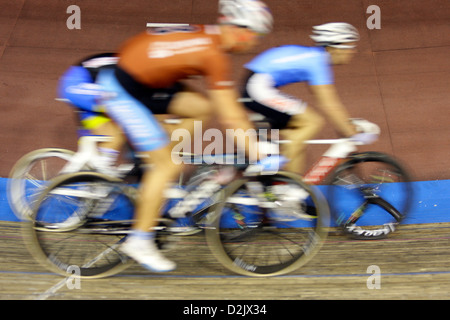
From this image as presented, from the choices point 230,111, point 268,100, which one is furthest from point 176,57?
point 268,100

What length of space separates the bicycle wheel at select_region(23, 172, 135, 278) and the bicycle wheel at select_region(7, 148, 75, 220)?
0.53 m

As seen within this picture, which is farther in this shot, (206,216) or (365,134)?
(365,134)

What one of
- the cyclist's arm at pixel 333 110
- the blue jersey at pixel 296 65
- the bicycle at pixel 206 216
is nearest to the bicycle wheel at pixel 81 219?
the bicycle at pixel 206 216

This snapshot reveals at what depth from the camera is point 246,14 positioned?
2443 millimetres

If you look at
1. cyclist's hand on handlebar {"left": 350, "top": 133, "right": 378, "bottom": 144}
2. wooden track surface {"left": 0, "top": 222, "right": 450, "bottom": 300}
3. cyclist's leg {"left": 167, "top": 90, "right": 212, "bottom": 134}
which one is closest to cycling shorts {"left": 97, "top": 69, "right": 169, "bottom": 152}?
cyclist's leg {"left": 167, "top": 90, "right": 212, "bottom": 134}

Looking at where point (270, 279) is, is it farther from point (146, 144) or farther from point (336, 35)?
point (336, 35)

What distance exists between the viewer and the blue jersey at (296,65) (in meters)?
3.08

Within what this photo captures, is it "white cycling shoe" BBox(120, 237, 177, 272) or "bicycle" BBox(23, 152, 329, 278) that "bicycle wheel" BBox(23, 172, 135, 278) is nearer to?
"bicycle" BBox(23, 152, 329, 278)

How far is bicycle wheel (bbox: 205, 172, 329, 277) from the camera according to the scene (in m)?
2.69

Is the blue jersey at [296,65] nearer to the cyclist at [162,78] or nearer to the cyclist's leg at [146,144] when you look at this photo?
the cyclist at [162,78]

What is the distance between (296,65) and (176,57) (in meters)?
0.96

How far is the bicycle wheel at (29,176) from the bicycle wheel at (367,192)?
1.73 meters

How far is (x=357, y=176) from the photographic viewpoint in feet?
10.5

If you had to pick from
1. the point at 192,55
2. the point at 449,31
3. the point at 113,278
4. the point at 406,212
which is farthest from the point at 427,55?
the point at 113,278
